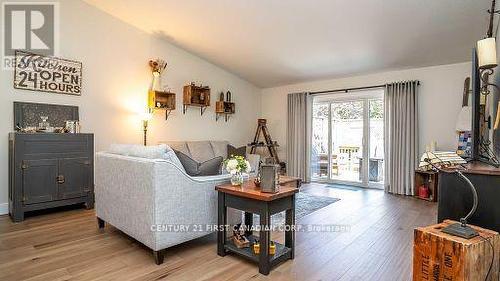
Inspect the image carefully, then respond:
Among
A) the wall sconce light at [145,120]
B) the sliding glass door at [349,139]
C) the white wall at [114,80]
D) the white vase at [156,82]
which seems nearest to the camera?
the white wall at [114,80]

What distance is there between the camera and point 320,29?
387 centimetres

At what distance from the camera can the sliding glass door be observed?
5.46 meters

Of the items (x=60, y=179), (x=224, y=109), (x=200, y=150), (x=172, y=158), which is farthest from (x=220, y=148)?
(x=172, y=158)

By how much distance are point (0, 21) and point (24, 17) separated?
28cm

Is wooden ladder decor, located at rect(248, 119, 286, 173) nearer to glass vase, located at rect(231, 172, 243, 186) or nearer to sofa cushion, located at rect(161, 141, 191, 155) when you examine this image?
sofa cushion, located at rect(161, 141, 191, 155)

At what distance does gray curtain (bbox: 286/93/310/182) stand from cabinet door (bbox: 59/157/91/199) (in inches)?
159

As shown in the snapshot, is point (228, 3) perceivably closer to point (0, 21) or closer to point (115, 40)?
point (115, 40)

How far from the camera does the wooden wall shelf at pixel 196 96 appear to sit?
5.24 meters

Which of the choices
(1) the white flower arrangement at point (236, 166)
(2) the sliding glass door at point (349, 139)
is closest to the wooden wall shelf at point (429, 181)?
(2) the sliding glass door at point (349, 139)

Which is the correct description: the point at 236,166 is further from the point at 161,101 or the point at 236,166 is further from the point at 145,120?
the point at 161,101

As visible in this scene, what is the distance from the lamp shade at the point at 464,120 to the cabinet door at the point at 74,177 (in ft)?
17.4

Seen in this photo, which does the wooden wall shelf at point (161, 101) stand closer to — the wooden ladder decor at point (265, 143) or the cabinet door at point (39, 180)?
the cabinet door at point (39, 180)

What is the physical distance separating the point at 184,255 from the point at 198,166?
756 millimetres

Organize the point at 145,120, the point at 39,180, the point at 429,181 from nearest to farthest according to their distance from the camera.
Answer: the point at 39,180
the point at 429,181
the point at 145,120
